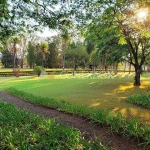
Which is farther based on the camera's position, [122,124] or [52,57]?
[52,57]

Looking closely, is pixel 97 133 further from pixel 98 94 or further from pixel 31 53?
pixel 31 53

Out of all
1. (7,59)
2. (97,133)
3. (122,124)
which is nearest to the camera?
(97,133)

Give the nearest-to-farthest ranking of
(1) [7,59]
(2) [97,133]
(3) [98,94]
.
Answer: (2) [97,133]
(3) [98,94]
(1) [7,59]

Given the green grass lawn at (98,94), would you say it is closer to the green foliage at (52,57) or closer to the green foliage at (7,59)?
the green foliage at (52,57)

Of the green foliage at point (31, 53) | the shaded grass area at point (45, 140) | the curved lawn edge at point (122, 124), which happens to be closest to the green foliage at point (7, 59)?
the green foliage at point (31, 53)

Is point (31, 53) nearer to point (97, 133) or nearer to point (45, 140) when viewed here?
point (97, 133)

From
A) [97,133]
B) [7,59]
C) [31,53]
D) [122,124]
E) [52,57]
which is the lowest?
[97,133]

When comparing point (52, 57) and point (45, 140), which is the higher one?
point (52, 57)

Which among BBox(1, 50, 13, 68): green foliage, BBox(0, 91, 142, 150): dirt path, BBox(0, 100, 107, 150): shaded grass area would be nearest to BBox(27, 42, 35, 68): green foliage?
BBox(1, 50, 13, 68): green foliage

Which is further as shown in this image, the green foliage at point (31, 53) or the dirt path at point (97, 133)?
the green foliage at point (31, 53)

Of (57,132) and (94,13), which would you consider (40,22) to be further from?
(57,132)

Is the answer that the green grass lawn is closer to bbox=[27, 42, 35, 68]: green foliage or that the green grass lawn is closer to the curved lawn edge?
the curved lawn edge

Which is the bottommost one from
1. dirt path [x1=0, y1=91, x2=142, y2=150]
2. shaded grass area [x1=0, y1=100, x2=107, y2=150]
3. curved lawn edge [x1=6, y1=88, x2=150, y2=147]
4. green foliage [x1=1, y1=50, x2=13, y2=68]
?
dirt path [x1=0, y1=91, x2=142, y2=150]

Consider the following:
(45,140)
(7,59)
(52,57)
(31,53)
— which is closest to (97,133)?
(45,140)
